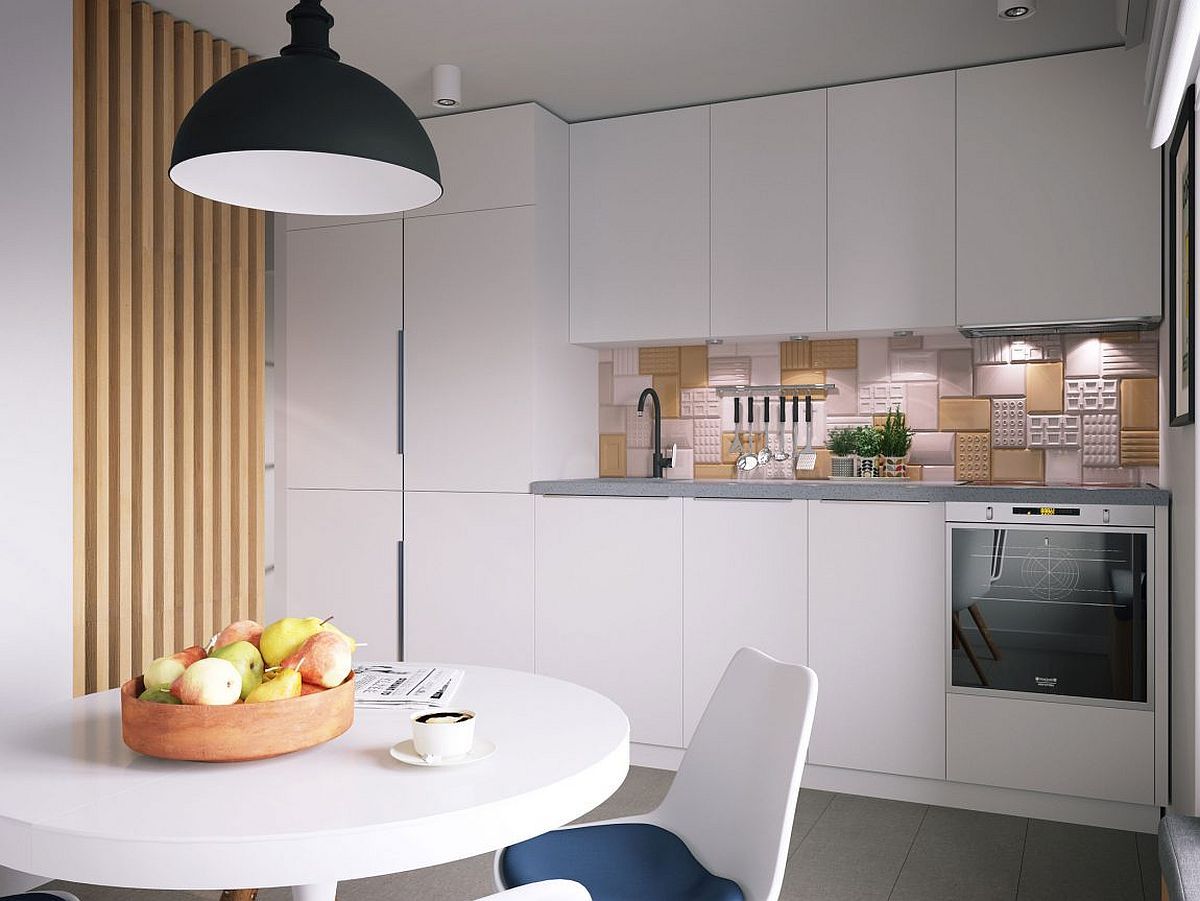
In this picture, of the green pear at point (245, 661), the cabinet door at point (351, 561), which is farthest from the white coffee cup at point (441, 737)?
the cabinet door at point (351, 561)

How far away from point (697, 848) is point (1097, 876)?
5.27ft

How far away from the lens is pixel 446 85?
12.4 feet

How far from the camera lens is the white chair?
67.7 inches

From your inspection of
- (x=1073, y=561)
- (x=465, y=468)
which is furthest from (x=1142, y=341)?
(x=465, y=468)

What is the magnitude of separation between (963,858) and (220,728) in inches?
93.3

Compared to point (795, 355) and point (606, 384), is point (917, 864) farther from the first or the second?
point (606, 384)

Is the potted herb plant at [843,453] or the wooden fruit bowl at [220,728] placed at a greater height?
the potted herb plant at [843,453]

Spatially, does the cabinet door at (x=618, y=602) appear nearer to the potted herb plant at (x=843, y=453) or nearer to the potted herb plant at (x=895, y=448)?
the potted herb plant at (x=843, y=453)

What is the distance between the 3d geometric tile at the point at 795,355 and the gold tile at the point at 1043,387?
32.9 inches

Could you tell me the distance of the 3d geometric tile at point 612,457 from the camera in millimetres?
4625

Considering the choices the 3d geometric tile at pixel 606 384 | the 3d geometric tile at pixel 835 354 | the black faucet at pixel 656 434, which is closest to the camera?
the 3d geometric tile at pixel 835 354

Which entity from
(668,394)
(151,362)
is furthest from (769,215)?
(151,362)

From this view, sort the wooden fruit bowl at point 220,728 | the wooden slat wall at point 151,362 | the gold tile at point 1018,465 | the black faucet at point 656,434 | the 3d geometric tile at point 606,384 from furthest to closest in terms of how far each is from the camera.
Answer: the 3d geometric tile at point 606,384
the black faucet at point 656,434
the gold tile at point 1018,465
the wooden slat wall at point 151,362
the wooden fruit bowl at point 220,728

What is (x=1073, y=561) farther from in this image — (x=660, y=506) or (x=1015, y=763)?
(x=660, y=506)
